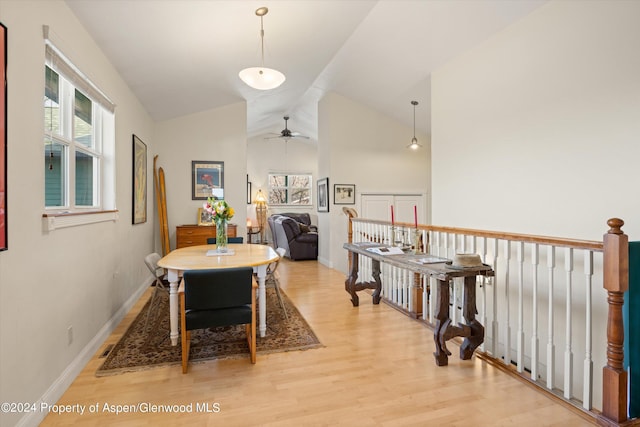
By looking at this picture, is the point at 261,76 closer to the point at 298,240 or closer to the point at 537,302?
the point at 537,302

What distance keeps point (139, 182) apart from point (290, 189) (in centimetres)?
605

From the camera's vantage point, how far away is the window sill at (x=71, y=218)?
2.03 meters

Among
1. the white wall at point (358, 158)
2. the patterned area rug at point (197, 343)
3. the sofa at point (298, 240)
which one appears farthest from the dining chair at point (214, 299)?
the sofa at point (298, 240)

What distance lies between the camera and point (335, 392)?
7.27 feet

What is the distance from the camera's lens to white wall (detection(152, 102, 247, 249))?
19.4 ft

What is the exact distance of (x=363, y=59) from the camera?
521 cm

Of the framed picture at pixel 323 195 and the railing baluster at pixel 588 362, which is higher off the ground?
the framed picture at pixel 323 195

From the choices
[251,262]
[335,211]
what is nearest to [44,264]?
[251,262]

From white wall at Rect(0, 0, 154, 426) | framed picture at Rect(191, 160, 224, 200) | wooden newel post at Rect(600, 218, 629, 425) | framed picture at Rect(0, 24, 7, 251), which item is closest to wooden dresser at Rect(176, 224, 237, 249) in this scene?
framed picture at Rect(191, 160, 224, 200)

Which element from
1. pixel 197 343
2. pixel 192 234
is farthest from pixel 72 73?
pixel 192 234

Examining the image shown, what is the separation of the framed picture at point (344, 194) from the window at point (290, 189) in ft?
12.7

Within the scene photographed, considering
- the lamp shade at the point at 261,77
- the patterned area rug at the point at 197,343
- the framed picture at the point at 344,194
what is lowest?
the patterned area rug at the point at 197,343

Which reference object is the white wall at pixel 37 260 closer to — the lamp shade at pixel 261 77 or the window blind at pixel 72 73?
the window blind at pixel 72 73

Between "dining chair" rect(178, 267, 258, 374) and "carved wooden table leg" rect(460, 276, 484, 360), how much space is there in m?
1.67
